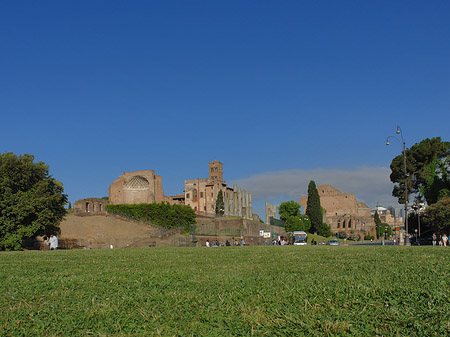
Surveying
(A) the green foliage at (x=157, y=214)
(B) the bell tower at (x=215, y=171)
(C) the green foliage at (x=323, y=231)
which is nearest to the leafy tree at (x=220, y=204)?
(B) the bell tower at (x=215, y=171)

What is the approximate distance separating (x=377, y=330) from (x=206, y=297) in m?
2.01

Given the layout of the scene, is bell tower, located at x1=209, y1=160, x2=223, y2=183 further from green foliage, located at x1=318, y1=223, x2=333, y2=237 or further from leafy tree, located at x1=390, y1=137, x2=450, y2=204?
leafy tree, located at x1=390, y1=137, x2=450, y2=204

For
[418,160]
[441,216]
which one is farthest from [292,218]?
[441,216]

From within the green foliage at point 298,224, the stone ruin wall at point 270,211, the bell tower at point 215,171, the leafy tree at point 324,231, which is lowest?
the leafy tree at point 324,231

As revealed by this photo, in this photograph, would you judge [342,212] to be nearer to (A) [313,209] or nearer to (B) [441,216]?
(A) [313,209]

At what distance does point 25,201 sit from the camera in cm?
3033

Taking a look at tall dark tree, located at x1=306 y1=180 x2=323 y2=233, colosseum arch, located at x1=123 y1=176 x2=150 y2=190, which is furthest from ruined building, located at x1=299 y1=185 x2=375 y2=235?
colosseum arch, located at x1=123 y1=176 x2=150 y2=190

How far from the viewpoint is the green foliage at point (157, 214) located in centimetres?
6465

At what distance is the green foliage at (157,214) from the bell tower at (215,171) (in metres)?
41.0

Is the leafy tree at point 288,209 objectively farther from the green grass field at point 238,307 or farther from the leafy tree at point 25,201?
the green grass field at point 238,307

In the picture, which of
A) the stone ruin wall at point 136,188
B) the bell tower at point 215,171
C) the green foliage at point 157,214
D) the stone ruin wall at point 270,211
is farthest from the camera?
the bell tower at point 215,171

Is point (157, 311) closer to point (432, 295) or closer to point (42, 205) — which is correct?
point (432, 295)

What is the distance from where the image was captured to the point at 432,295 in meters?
4.57

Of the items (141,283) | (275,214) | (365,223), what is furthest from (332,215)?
(141,283)
